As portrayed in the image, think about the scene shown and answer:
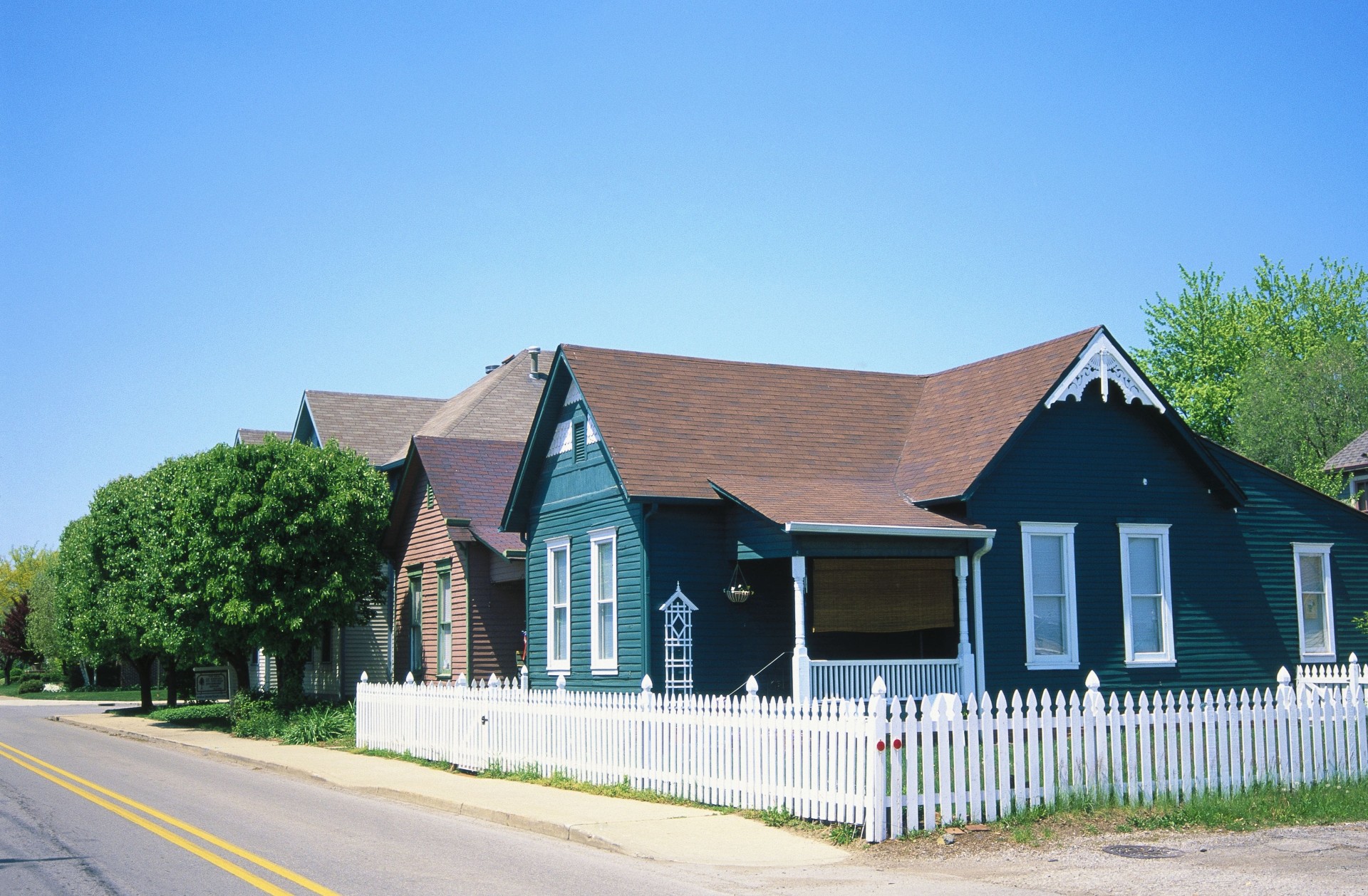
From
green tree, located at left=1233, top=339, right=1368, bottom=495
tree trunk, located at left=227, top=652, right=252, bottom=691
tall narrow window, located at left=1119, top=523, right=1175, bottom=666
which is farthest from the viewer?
green tree, located at left=1233, top=339, right=1368, bottom=495

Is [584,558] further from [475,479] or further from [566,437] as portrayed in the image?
[475,479]

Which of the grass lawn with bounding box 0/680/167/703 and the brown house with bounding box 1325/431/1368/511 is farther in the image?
the grass lawn with bounding box 0/680/167/703

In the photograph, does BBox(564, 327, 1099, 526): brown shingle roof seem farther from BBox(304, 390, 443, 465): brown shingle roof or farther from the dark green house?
BBox(304, 390, 443, 465): brown shingle roof

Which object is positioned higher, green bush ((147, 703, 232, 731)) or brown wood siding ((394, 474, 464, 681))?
brown wood siding ((394, 474, 464, 681))

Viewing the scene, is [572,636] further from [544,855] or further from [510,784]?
[544,855]

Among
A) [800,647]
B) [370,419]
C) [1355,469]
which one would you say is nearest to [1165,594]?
[800,647]

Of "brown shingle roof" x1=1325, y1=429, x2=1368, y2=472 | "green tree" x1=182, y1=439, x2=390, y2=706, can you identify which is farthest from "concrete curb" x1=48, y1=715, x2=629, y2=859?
"brown shingle roof" x1=1325, y1=429, x2=1368, y2=472

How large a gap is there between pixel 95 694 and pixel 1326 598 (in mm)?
51050

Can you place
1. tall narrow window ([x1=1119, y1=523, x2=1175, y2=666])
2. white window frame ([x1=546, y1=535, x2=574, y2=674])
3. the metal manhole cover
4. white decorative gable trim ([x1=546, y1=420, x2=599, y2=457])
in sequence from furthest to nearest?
white window frame ([x1=546, y1=535, x2=574, y2=674]) < white decorative gable trim ([x1=546, y1=420, x2=599, y2=457]) < tall narrow window ([x1=1119, y1=523, x2=1175, y2=666]) < the metal manhole cover

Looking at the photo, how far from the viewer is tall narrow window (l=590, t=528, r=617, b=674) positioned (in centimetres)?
2114

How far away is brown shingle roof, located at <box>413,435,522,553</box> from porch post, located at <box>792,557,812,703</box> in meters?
9.67

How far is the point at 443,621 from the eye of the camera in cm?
2878

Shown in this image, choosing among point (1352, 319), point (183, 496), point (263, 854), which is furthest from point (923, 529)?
point (1352, 319)

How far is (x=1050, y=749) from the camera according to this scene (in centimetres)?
1251
